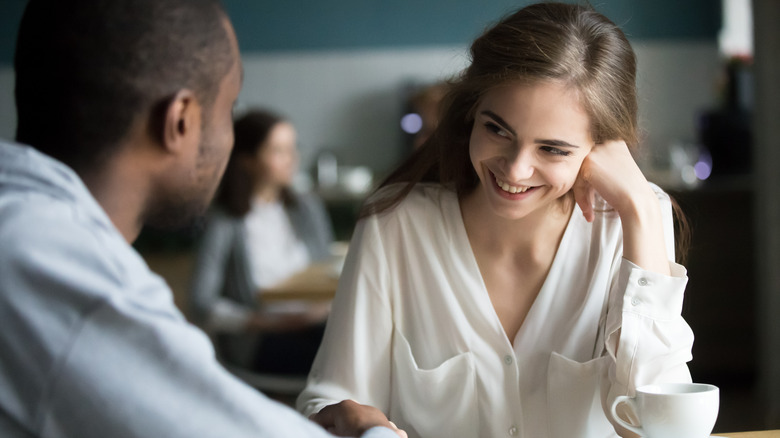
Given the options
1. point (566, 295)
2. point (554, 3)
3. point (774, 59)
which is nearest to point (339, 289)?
point (566, 295)

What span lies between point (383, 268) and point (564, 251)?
0.31 meters

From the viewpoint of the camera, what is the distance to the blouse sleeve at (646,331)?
116 cm

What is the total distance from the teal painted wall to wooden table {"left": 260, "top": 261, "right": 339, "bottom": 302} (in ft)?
11.6

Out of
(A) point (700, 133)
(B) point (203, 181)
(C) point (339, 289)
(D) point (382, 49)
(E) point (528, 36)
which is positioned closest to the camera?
(B) point (203, 181)

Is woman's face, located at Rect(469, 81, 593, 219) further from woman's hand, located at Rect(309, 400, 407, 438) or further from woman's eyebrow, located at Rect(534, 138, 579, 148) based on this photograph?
woman's hand, located at Rect(309, 400, 407, 438)

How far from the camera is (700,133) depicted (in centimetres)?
547

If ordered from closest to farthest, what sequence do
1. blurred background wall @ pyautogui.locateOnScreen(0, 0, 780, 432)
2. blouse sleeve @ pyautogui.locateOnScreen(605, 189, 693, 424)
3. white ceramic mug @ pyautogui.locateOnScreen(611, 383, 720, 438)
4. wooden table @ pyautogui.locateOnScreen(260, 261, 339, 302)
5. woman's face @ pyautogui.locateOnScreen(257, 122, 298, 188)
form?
white ceramic mug @ pyautogui.locateOnScreen(611, 383, 720, 438) → blouse sleeve @ pyautogui.locateOnScreen(605, 189, 693, 424) → wooden table @ pyautogui.locateOnScreen(260, 261, 339, 302) → woman's face @ pyautogui.locateOnScreen(257, 122, 298, 188) → blurred background wall @ pyautogui.locateOnScreen(0, 0, 780, 432)

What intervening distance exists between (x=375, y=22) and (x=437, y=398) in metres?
5.15

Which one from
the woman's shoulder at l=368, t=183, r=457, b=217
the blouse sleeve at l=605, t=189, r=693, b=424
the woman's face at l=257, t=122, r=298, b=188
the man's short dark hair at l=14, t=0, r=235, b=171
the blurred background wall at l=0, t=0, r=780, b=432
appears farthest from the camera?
the blurred background wall at l=0, t=0, r=780, b=432

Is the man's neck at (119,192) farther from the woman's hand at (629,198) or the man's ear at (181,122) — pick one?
the woman's hand at (629,198)

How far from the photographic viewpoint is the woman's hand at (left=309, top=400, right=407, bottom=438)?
955mm

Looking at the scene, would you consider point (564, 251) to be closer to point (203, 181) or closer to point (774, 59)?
point (203, 181)

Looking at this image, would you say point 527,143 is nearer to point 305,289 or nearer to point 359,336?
point 359,336

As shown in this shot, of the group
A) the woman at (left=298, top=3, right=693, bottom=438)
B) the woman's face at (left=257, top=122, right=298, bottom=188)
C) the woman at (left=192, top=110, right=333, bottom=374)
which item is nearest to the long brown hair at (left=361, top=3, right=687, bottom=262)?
the woman at (left=298, top=3, right=693, bottom=438)
